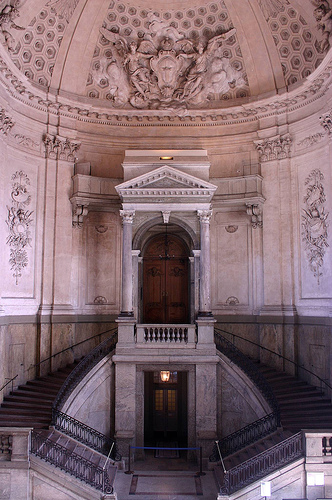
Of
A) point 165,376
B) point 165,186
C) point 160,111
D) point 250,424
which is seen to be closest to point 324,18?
point 160,111

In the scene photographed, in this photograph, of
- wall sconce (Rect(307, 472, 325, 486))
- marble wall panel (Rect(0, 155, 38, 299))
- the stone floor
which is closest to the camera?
wall sconce (Rect(307, 472, 325, 486))

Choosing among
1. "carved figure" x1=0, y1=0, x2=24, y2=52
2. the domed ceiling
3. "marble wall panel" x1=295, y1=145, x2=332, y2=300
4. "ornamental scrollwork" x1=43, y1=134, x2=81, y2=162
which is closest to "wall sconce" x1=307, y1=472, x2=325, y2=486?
"marble wall panel" x1=295, y1=145, x2=332, y2=300

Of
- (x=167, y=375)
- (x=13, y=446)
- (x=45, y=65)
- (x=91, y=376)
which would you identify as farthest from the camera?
(x=45, y=65)

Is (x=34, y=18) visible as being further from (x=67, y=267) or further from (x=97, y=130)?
(x=67, y=267)

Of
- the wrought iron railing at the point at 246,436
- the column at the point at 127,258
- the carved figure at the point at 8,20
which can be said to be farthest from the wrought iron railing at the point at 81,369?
the carved figure at the point at 8,20

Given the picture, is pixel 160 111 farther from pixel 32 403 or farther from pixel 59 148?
pixel 32 403

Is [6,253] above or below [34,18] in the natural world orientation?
below

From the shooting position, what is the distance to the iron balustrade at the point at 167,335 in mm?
17750

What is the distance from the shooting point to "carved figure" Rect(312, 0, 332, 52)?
55.7 feet

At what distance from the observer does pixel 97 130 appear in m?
21.7

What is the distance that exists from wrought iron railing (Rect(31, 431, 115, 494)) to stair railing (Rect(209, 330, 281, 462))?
3.60 m

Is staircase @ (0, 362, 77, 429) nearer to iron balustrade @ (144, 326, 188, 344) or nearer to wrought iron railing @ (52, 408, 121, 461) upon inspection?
wrought iron railing @ (52, 408, 121, 461)

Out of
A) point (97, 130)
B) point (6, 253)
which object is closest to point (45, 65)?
point (97, 130)

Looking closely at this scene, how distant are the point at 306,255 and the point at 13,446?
1176 cm
